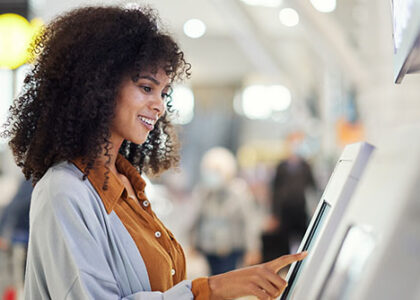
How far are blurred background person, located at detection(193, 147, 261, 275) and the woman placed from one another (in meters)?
3.93

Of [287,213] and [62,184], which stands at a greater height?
[62,184]

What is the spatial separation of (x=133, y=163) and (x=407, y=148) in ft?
4.47

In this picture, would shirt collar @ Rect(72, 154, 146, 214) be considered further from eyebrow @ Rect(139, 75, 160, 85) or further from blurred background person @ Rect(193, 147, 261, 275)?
blurred background person @ Rect(193, 147, 261, 275)

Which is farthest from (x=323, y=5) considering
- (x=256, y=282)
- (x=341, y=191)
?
(x=341, y=191)

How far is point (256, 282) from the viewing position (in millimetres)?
1385

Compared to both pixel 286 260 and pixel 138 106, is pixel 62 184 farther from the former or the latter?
pixel 286 260

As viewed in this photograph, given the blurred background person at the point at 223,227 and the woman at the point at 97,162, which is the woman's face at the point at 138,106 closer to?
the woman at the point at 97,162

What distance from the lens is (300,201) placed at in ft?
18.2

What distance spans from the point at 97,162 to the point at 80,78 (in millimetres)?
201

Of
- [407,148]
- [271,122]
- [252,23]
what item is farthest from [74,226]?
[271,122]

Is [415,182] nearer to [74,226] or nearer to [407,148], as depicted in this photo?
[407,148]

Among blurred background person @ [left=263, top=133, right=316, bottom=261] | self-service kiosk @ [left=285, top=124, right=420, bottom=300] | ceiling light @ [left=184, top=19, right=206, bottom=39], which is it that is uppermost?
ceiling light @ [left=184, top=19, right=206, bottom=39]

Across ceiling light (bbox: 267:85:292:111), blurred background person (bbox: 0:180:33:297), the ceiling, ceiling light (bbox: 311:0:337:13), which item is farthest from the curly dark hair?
ceiling light (bbox: 267:85:292:111)

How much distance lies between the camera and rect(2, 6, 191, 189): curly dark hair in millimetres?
1533
